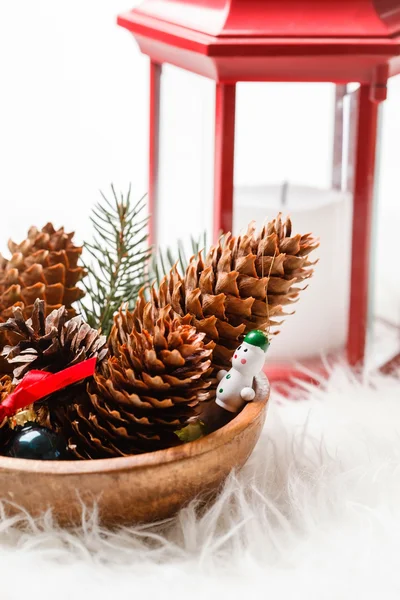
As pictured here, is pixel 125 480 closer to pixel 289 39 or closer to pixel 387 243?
pixel 289 39

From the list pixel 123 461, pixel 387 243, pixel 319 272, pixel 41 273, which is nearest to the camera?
pixel 123 461

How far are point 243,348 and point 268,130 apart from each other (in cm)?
32

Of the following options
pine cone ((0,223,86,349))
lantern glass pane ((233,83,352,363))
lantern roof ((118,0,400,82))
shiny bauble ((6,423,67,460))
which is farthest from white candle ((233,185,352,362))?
shiny bauble ((6,423,67,460))

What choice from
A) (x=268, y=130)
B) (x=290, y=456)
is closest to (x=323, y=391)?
(x=290, y=456)

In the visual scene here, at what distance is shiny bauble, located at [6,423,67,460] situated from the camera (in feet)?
1.43

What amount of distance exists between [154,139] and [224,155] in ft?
0.40

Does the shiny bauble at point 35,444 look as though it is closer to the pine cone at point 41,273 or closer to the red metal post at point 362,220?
the pine cone at point 41,273

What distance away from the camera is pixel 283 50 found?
62 cm

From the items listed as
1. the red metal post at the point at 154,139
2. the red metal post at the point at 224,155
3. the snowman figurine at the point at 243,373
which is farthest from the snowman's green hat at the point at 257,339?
the red metal post at the point at 154,139

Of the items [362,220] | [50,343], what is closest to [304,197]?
[362,220]

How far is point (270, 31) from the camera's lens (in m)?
0.63

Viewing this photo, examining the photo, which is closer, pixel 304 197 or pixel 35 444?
pixel 35 444

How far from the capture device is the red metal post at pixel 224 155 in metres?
0.66

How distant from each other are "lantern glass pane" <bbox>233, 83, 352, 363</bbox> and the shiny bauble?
31 centimetres
